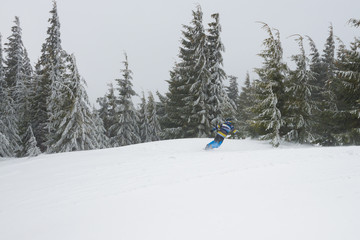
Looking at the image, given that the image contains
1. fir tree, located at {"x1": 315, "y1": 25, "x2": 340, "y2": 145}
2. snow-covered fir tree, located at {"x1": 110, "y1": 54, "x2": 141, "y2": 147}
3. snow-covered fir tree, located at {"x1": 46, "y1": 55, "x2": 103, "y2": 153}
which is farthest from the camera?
snow-covered fir tree, located at {"x1": 110, "y1": 54, "x2": 141, "y2": 147}

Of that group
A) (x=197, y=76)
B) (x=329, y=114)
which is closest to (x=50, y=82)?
(x=197, y=76)

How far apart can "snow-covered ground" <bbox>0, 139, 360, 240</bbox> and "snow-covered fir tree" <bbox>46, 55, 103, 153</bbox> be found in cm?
945

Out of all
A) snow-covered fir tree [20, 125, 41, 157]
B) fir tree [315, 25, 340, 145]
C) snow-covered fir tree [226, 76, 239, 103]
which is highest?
snow-covered fir tree [226, 76, 239, 103]

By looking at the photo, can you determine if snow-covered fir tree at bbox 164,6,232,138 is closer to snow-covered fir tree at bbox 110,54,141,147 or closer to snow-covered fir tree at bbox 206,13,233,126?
snow-covered fir tree at bbox 206,13,233,126

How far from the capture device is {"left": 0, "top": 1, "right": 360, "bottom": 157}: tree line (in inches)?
485

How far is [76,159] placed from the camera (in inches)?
343

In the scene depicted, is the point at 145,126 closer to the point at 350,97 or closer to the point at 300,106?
the point at 300,106

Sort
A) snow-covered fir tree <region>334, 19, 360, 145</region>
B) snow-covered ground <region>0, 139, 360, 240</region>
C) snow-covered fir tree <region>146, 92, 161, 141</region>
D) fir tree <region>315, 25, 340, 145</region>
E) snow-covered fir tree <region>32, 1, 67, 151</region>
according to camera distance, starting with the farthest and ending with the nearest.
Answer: snow-covered fir tree <region>146, 92, 161, 141</region> < snow-covered fir tree <region>32, 1, 67, 151</region> < fir tree <region>315, 25, 340, 145</region> < snow-covered fir tree <region>334, 19, 360, 145</region> < snow-covered ground <region>0, 139, 360, 240</region>

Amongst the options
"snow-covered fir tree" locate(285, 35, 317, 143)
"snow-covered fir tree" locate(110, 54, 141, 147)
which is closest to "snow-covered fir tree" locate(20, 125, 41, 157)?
"snow-covered fir tree" locate(110, 54, 141, 147)

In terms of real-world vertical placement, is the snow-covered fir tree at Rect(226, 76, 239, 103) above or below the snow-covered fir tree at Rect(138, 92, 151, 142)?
above

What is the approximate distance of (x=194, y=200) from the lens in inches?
163

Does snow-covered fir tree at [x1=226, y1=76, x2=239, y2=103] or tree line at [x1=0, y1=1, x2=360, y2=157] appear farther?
snow-covered fir tree at [x1=226, y1=76, x2=239, y2=103]

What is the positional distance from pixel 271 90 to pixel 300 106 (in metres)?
2.19

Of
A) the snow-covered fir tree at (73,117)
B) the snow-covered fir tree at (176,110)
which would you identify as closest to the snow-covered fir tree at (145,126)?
the snow-covered fir tree at (176,110)
